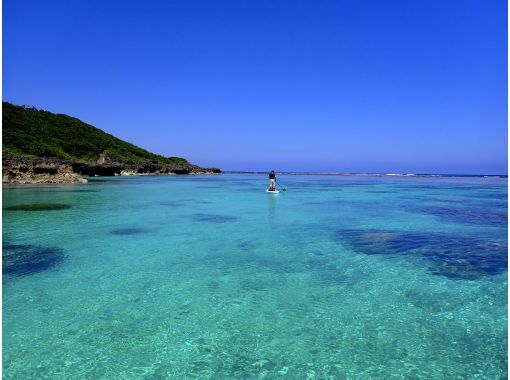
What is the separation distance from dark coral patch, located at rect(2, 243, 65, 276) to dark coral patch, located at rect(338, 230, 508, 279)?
10246 millimetres

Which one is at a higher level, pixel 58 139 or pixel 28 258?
pixel 58 139

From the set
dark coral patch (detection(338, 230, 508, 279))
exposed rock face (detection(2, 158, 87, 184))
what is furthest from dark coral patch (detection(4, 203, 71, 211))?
exposed rock face (detection(2, 158, 87, 184))

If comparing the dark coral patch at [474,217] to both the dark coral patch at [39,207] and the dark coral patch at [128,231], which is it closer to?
the dark coral patch at [128,231]

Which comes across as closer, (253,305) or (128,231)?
(253,305)

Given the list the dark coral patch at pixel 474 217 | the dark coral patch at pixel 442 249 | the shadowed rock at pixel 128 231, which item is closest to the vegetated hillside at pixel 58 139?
the shadowed rock at pixel 128 231

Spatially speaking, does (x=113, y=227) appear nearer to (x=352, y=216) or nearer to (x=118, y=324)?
(x=118, y=324)

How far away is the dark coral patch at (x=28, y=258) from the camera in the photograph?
33.4 feet

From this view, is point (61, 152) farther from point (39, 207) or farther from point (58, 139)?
point (39, 207)

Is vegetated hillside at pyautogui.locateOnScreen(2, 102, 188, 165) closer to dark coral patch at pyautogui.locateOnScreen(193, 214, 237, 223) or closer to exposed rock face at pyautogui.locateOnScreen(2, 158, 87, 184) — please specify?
exposed rock face at pyautogui.locateOnScreen(2, 158, 87, 184)

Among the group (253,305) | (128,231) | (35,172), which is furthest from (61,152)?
(253,305)

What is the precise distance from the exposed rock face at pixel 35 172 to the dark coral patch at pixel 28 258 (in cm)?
4169

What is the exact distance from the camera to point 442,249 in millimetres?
13141

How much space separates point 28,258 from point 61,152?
91.6 m

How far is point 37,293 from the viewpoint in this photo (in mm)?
8375
